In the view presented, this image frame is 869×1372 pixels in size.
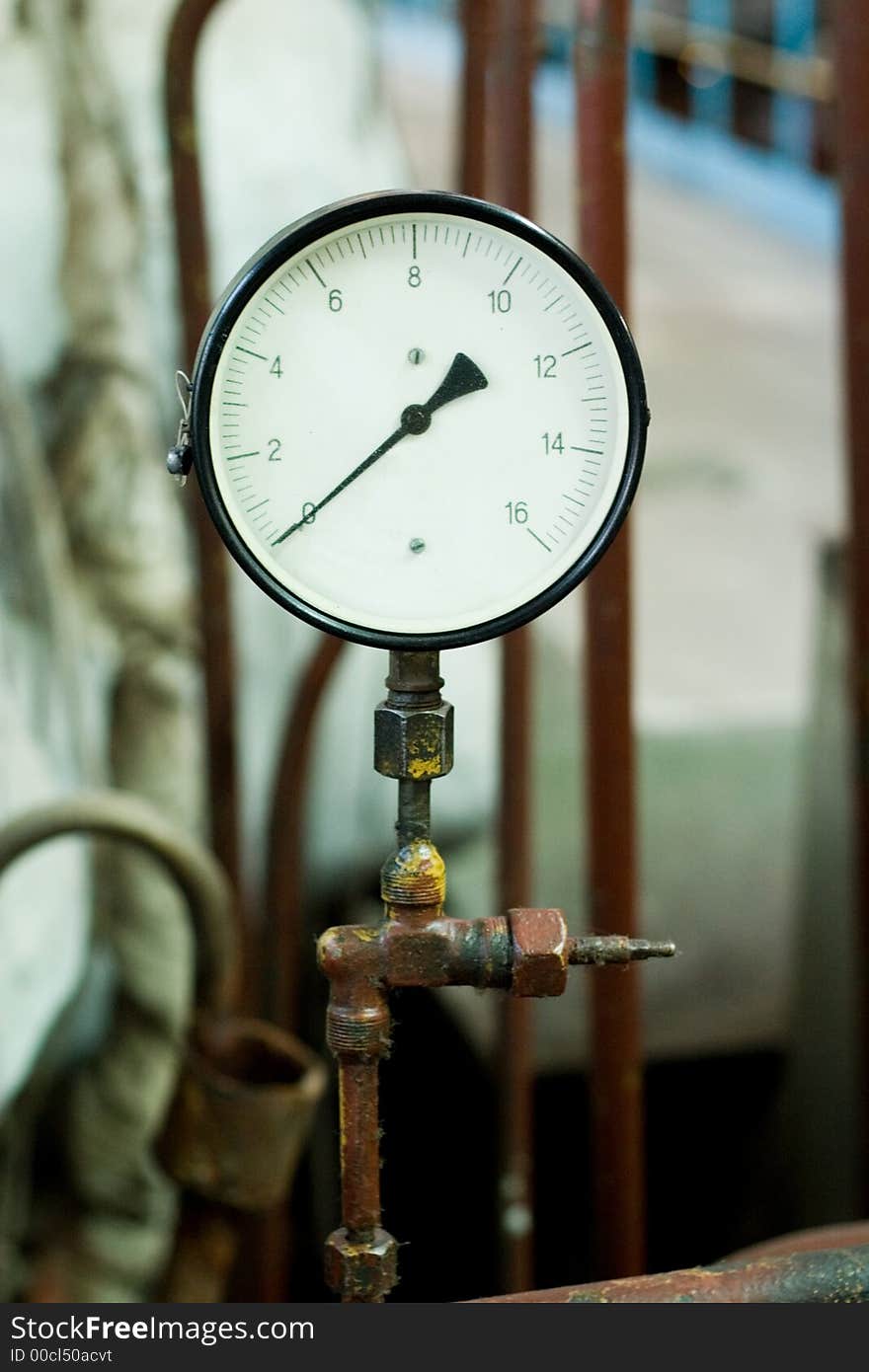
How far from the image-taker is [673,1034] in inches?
66.6

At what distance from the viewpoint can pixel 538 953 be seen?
66cm

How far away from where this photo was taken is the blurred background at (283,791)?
1.22 meters

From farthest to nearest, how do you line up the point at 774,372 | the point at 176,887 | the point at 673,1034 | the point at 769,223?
the point at 769,223
the point at 774,372
the point at 673,1034
the point at 176,887

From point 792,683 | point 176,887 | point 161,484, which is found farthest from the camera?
point 792,683

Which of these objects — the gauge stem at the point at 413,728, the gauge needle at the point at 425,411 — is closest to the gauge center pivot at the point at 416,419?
the gauge needle at the point at 425,411

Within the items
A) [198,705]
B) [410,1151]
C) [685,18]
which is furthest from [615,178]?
[685,18]

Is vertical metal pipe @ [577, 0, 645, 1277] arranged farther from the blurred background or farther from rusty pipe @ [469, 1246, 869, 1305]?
rusty pipe @ [469, 1246, 869, 1305]

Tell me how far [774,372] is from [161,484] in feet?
5.28

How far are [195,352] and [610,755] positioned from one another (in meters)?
0.45

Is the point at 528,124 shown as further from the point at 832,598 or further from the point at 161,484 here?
the point at 832,598

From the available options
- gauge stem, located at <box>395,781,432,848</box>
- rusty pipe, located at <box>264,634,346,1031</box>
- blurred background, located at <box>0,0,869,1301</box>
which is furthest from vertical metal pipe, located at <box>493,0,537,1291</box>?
gauge stem, located at <box>395,781,432,848</box>

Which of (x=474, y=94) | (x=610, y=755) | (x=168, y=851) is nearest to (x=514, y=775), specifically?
(x=610, y=755)

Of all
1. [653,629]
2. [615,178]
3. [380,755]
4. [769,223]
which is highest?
[769,223]

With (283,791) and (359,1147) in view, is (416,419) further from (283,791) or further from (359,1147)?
(283,791)
